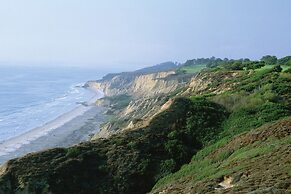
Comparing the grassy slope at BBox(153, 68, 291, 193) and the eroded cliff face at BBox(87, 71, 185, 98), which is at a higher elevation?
the grassy slope at BBox(153, 68, 291, 193)

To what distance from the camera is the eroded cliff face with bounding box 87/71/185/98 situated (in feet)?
397

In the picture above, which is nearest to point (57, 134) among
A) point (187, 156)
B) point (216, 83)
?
point (216, 83)

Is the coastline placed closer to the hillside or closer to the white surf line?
the white surf line

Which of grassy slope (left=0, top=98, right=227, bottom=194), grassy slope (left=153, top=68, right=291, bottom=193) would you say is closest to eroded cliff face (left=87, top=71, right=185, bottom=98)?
grassy slope (left=153, top=68, right=291, bottom=193)

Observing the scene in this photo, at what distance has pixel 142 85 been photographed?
→ 152 metres

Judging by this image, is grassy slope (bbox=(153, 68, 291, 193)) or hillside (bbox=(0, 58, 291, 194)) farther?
grassy slope (bbox=(153, 68, 291, 193))

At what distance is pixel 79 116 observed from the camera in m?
107

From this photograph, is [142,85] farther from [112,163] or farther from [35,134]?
[112,163]

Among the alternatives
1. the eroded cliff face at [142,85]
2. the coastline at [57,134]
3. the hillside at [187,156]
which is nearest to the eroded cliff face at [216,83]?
the hillside at [187,156]

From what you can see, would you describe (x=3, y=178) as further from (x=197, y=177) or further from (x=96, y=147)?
(x=197, y=177)

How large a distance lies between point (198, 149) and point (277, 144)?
26.0 feet

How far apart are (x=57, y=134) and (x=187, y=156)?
5804cm

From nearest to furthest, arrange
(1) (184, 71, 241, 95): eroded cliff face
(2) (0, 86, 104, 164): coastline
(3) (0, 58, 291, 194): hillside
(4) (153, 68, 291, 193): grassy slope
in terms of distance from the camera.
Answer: (3) (0, 58, 291, 194): hillside
(4) (153, 68, 291, 193): grassy slope
(1) (184, 71, 241, 95): eroded cliff face
(2) (0, 86, 104, 164): coastline

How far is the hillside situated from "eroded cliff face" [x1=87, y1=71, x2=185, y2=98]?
235 feet
